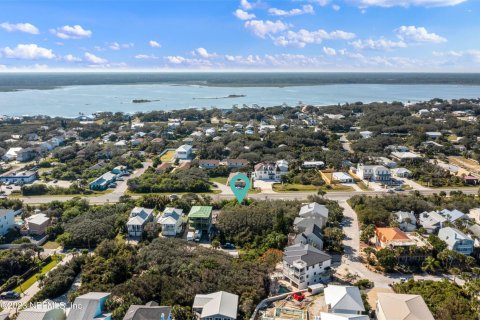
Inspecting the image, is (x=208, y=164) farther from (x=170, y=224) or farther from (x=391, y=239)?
(x=391, y=239)

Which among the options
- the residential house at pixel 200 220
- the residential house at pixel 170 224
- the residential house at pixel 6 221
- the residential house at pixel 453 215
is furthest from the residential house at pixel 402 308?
the residential house at pixel 6 221

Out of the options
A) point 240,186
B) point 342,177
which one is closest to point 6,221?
point 240,186

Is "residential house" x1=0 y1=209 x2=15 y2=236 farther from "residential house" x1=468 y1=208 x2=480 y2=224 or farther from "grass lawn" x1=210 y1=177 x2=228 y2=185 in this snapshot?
"residential house" x1=468 y1=208 x2=480 y2=224

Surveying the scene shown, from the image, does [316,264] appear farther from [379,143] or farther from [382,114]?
[382,114]

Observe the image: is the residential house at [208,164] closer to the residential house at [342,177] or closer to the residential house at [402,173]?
the residential house at [342,177]

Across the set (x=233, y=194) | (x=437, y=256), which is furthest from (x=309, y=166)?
(x=437, y=256)

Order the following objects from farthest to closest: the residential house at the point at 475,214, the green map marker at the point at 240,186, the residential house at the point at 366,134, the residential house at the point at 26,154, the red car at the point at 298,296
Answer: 1. the residential house at the point at 366,134
2. the residential house at the point at 26,154
3. the green map marker at the point at 240,186
4. the residential house at the point at 475,214
5. the red car at the point at 298,296
